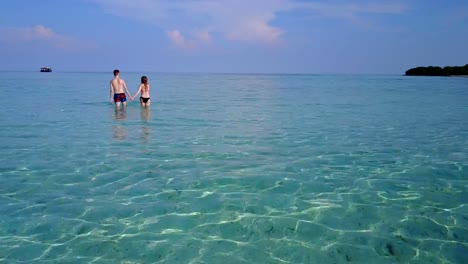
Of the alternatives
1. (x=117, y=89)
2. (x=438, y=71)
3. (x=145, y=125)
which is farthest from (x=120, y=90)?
(x=438, y=71)

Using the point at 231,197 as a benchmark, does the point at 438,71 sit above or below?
above

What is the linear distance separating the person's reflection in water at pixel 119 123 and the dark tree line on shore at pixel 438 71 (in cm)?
13659

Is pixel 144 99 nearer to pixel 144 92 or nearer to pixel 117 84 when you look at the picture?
pixel 144 92

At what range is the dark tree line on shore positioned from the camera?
131 metres

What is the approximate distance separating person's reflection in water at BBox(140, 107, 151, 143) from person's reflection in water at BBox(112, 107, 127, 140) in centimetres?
76

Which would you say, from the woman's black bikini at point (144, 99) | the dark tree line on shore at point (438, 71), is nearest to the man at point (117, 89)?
the woman's black bikini at point (144, 99)

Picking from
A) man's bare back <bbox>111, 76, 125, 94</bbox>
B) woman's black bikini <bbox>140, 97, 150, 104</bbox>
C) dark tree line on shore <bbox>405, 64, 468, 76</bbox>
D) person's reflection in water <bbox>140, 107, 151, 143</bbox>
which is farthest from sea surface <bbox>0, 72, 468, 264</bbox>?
dark tree line on shore <bbox>405, 64, 468, 76</bbox>

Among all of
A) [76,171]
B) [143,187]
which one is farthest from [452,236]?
[76,171]

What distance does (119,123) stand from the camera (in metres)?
18.0

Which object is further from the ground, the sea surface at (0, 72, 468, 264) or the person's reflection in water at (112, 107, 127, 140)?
the person's reflection in water at (112, 107, 127, 140)

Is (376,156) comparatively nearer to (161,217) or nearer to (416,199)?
(416,199)

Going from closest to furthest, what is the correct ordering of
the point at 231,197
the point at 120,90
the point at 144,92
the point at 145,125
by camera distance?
the point at 231,197 → the point at 145,125 → the point at 120,90 → the point at 144,92

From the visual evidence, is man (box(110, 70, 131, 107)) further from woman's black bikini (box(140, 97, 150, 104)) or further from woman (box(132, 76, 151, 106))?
woman's black bikini (box(140, 97, 150, 104))

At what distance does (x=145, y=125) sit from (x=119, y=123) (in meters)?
1.45
